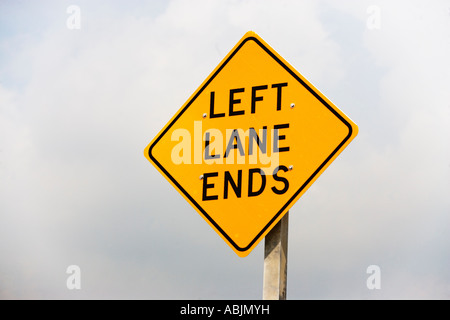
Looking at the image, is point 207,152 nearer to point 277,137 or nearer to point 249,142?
point 249,142

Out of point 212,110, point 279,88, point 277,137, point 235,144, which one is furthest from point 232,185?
point 279,88

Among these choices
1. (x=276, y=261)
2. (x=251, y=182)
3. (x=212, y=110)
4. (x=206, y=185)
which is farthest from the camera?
(x=212, y=110)

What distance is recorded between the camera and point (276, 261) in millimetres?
3361

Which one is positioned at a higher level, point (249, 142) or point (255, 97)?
point (255, 97)

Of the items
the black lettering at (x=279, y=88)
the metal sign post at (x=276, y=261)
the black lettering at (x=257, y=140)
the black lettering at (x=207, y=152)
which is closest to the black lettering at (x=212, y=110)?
the black lettering at (x=207, y=152)

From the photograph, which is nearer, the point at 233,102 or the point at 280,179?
the point at 280,179

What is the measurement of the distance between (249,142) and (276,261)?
73 centimetres

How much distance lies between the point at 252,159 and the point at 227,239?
504mm

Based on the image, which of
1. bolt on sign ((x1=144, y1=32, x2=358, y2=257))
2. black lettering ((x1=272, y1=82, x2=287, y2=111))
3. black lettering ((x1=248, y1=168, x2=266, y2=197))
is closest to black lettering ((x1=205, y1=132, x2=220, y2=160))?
bolt on sign ((x1=144, y1=32, x2=358, y2=257))

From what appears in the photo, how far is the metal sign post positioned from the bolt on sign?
0.06 m

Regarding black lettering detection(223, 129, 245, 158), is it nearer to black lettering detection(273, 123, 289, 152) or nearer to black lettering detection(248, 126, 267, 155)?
black lettering detection(248, 126, 267, 155)

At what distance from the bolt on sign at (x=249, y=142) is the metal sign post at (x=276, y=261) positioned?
62 mm

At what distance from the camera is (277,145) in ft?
11.5

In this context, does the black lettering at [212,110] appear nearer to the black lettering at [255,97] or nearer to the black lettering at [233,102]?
the black lettering at [233,102]
